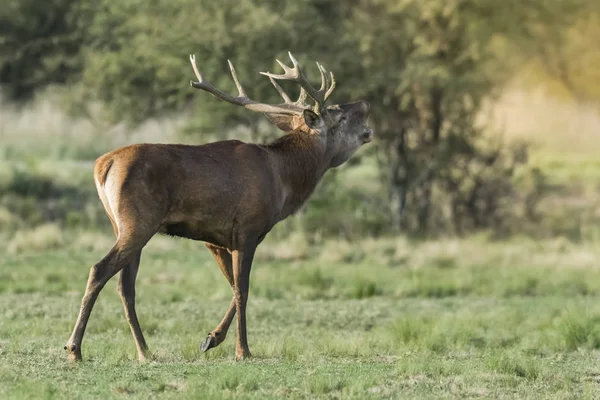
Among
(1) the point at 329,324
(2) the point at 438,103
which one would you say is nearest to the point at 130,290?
(1) the point at 329,324

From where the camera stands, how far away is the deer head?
13148 mm

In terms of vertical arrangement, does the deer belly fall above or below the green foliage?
below

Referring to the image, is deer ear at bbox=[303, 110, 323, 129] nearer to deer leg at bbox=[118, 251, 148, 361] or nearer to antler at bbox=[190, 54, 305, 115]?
antler at bbox=[190, 54, 305, 115]

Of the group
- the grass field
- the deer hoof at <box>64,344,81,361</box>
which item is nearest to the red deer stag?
the deer hoof at <box>64,344,81,361</box>

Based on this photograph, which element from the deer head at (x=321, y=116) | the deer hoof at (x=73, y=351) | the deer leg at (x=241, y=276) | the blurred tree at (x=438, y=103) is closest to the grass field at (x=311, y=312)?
the deer hoof at (x=73, y=351)

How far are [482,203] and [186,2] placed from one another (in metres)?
10.2

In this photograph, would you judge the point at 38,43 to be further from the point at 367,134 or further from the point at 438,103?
the point at 367,134

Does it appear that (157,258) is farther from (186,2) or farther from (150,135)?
(150,135)

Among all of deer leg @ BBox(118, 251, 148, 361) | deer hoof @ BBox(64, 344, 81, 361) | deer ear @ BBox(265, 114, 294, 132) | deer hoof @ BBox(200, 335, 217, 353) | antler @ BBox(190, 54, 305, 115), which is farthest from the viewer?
deer ear @ BBox(265, 114, 294, 132)

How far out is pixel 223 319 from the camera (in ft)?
39.4

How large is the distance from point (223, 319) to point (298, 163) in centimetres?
202

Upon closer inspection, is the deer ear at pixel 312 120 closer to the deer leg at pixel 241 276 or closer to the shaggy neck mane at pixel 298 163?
the shaggy neck mane at pixel 298 163

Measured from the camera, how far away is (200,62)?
30203 mm

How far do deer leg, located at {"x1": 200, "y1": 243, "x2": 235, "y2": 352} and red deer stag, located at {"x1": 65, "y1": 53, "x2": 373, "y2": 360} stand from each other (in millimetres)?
10
